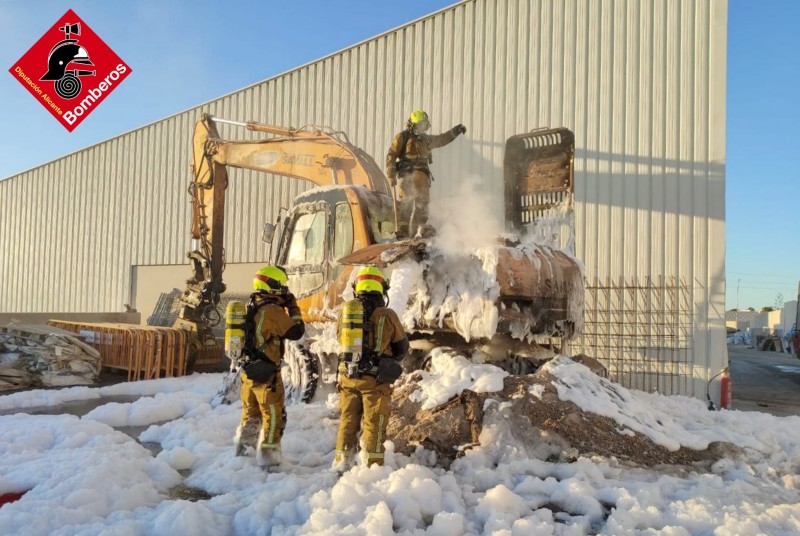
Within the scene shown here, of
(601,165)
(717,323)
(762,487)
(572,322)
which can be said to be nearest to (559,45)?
(601,165)

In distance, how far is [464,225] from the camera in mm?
7121

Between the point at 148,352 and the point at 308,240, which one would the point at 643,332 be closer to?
the point at 308,240

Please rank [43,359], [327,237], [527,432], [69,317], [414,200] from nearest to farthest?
1. [527,432]
2. [414,200]
3. [327,237]
4. [43,359]
5. [69,317]

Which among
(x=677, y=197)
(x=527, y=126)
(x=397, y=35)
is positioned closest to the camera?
(x=677, y=197)

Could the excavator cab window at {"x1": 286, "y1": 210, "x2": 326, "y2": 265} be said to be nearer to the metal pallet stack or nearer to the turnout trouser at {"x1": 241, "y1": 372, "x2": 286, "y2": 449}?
the turnout trouser at {"x1": 241, "y1": 372, "x2": 286, "y2": 449}

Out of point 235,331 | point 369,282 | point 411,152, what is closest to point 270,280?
point 235,331

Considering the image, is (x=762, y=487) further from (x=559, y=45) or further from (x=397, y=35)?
(x=397, y=35)

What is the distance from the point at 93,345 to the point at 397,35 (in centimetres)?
1050

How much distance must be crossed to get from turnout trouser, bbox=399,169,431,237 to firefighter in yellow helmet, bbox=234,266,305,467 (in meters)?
2.14

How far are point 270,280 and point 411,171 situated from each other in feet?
8.45

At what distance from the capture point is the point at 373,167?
28.8 feet

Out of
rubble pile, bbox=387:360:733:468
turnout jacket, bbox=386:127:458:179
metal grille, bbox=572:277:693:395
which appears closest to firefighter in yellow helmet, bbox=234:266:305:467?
rubble pile, bbox=387:360:733:468

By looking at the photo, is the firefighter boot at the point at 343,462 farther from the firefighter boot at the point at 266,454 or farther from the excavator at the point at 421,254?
the excavator at the point at 421,254

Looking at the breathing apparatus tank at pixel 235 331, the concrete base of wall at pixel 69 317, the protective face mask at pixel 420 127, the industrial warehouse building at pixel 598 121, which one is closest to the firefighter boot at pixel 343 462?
the breathing apparatus tank at pixel 235 331
